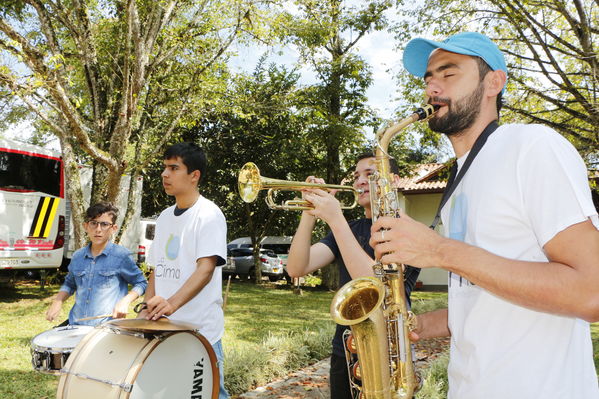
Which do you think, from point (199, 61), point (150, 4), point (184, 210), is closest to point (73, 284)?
point (184, 210)

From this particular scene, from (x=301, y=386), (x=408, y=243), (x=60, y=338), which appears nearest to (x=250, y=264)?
(x=301, y=386)

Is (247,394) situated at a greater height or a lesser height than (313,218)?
lesser

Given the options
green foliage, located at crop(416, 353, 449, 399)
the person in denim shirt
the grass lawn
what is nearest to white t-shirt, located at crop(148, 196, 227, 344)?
the person in denim shirt

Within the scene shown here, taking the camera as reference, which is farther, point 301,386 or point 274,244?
point 274,244

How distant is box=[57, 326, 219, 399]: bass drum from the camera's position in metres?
2.63

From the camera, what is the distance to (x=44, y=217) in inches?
453

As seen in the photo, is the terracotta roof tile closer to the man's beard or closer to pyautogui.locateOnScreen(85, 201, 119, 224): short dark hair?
pyautogui.locateOnScreen(85, 201, 119, 224): short dark hair

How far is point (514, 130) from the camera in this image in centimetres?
154

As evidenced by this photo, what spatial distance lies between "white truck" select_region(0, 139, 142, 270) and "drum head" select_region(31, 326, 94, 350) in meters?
7.55

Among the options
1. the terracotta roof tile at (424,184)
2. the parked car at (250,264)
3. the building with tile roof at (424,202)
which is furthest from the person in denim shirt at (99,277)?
the building with tile roof at (424,202)

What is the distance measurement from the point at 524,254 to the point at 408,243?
0.36 metres

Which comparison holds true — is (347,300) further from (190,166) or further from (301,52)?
(301,52)

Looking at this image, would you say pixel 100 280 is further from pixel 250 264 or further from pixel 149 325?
pixel 250 264

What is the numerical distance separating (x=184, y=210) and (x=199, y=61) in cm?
840
